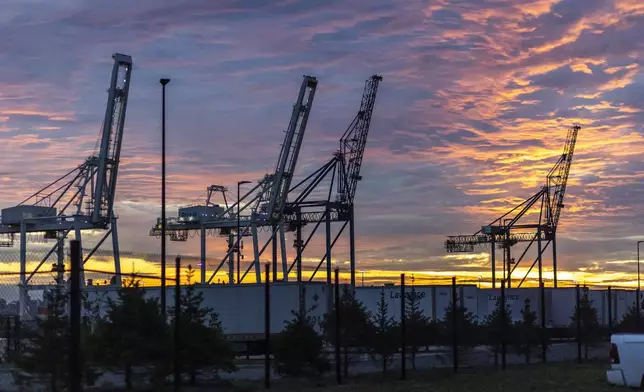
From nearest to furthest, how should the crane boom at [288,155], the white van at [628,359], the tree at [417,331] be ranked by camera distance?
the white van at [628,359]
the tree at [417,331]
the crane boom at [288,155]

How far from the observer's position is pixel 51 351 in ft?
61.0

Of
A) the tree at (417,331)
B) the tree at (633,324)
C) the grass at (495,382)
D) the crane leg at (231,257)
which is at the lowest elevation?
the grass at (495,382)

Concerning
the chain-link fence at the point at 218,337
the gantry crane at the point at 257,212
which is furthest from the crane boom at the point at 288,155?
the chain-link fence at the point at 218,337

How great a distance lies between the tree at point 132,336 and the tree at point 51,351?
42.3 inches

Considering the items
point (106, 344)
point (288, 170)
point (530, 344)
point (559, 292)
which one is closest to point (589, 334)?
point (530, 344)

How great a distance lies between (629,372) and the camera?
22734 millimetres

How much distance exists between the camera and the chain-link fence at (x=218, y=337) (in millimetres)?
19078

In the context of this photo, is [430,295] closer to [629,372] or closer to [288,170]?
[288,170]

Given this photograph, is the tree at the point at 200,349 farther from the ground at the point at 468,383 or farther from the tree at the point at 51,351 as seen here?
the tree at the point at 51,351

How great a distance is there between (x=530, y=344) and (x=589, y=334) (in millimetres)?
8728

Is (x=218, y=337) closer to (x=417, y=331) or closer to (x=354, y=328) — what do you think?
(x=354, y=328)

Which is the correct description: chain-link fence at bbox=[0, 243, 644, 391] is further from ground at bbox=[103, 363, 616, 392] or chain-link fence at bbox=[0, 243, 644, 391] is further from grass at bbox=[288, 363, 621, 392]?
grass at bbox=[288, 363, 621, 392]

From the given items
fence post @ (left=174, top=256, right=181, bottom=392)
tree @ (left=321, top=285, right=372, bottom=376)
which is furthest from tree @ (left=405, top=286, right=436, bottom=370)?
fence post @ (left=174, top=256, right=181, bottom=392)

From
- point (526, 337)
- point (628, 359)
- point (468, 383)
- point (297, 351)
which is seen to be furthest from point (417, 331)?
point (628, 359)
